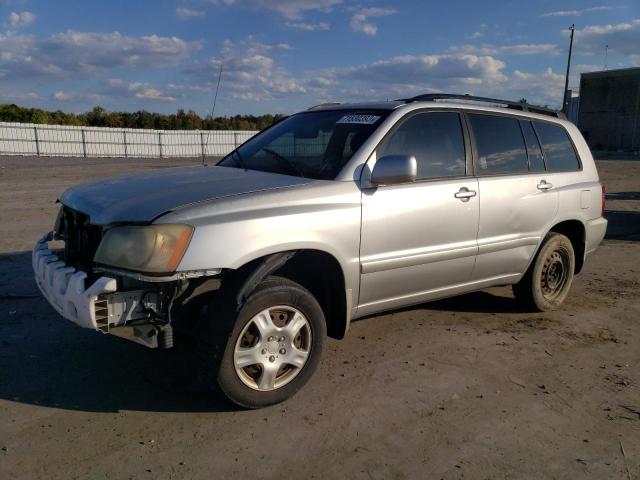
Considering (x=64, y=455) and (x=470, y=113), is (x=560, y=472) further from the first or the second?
(x=470, y=113)

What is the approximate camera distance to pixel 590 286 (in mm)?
6426

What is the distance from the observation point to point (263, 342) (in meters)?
3.36

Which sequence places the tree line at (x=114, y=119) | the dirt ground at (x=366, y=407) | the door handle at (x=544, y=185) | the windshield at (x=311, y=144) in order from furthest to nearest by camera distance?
the tree line at (x=114, y=119)
the door handle at (x=544, y=185)
the windshield at (x=311, y=144)
the dirt ground at (x=366, y=407)

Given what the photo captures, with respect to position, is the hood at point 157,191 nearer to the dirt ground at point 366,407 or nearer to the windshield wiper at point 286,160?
the windshield wiper at point 286,160

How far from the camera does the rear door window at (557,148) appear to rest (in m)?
5.27

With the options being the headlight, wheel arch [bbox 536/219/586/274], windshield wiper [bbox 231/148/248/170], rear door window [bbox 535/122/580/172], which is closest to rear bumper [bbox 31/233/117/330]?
the headlight

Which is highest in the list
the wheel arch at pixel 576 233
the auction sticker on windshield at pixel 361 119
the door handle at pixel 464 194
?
the auction sticker on windshield at pixel 361 119

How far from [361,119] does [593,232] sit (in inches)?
114

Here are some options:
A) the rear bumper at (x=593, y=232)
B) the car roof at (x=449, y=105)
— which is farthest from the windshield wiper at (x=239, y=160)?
the rear bumper at (x=593, y=232)

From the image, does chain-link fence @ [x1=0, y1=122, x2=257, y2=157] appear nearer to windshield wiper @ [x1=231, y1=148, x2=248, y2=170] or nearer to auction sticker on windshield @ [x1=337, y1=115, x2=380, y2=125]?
windshield wiper @ [x1=231, y1=148, x2=248, y2=170]

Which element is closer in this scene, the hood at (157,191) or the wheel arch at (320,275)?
the hood at (157,191)

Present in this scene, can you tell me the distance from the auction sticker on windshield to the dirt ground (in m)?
1.71

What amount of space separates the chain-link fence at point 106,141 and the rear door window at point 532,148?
31715mm

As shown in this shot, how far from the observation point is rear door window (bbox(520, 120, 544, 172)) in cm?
508
